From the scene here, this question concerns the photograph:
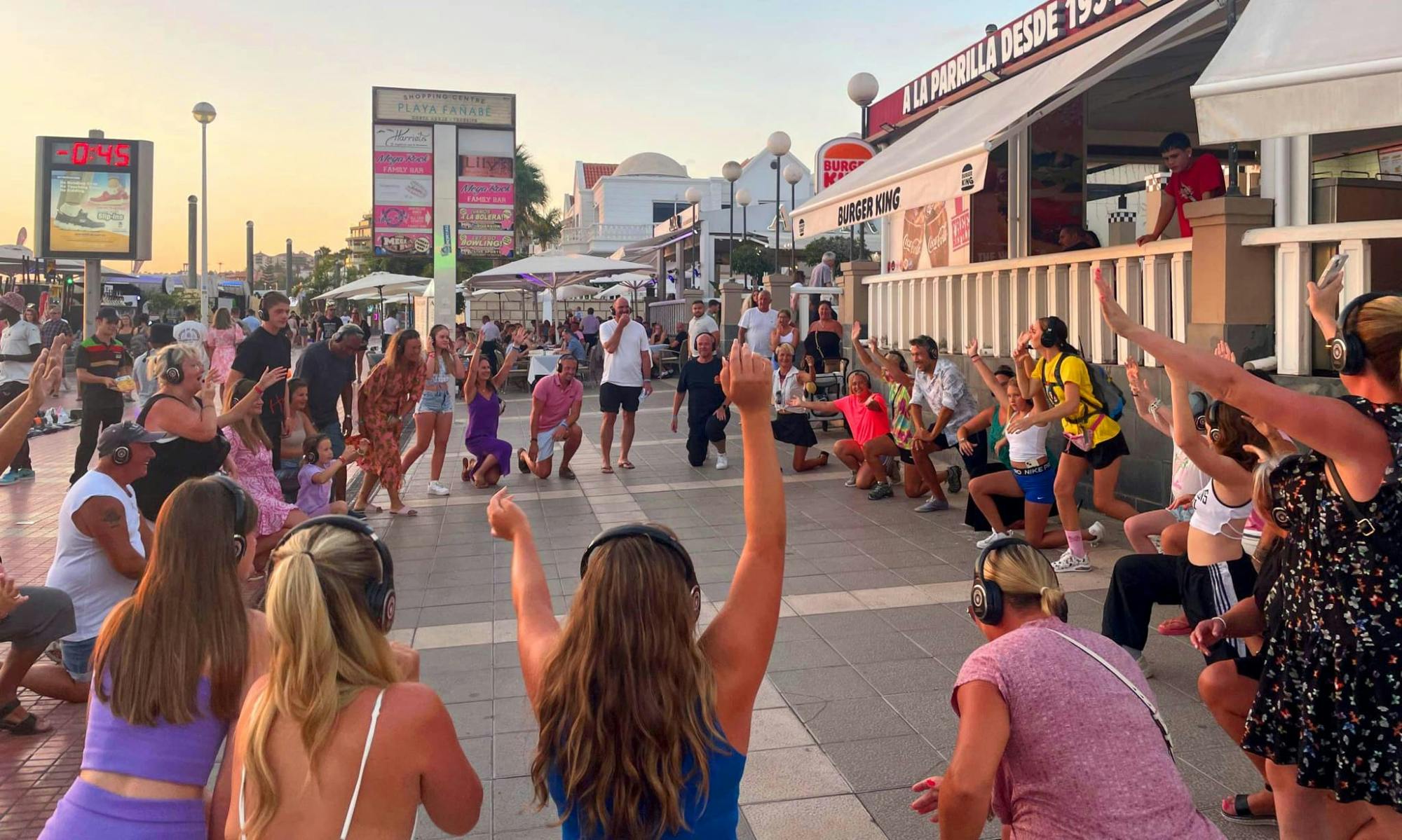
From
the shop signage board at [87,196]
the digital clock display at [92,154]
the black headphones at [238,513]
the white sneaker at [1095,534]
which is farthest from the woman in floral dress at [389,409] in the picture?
the digital clock display at [92,154]

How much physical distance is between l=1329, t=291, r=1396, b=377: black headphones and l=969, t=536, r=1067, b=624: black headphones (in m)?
0.88

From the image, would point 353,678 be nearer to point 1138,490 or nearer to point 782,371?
point 1138,490

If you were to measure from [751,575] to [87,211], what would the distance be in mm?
20258

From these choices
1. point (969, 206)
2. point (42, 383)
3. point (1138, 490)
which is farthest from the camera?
point (969, 206)

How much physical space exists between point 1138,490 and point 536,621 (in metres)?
6.90

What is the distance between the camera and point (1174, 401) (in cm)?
357

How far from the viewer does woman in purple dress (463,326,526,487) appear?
35.0 ft

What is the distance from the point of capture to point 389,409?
31.3 feet

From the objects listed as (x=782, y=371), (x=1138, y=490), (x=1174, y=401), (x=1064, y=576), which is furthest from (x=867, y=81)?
(x=1174, y=401)

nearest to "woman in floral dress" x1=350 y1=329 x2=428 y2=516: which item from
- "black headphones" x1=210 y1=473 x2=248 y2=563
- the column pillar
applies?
the column pillar

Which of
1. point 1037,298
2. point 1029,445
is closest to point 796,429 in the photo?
point 1037,298

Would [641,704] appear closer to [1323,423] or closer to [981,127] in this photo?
[1323,423]

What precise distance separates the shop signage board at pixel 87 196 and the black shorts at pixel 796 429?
1391 centimetres

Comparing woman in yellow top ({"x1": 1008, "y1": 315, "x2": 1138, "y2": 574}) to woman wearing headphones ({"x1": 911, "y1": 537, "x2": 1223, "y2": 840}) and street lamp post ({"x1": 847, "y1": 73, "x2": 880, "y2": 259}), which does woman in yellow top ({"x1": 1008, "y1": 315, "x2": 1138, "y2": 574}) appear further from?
street lamp post ({"x1": 847, "y1": 73, "x2": 880, "y2": 259})
